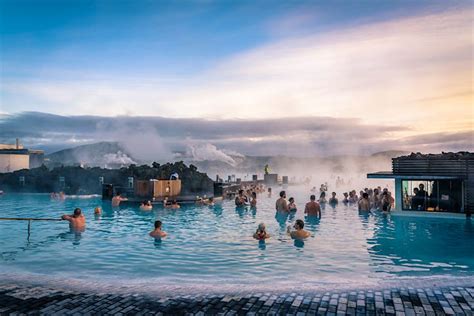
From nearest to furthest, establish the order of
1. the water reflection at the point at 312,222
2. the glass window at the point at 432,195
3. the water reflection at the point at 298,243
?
the water reflection at the point at 298,243
the water reflection at the point at 312,222
the glass window at the point at 432,195

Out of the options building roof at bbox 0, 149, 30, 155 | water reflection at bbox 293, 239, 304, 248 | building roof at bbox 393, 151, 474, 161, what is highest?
building roof at bbox 0, 149, 30, 155

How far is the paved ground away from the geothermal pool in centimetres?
63

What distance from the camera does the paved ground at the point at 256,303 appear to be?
580cm

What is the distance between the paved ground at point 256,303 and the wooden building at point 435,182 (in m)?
12.4

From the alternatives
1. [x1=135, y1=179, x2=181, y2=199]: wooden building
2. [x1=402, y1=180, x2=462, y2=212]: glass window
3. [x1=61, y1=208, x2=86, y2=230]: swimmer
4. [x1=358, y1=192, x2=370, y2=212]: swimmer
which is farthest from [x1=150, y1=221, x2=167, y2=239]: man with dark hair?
[x1=135, y1=179, x2=181, y2=199]: wooden building

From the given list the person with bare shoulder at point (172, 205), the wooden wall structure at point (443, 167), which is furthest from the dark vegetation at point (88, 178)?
the wooden wall structure at point (443, 167)

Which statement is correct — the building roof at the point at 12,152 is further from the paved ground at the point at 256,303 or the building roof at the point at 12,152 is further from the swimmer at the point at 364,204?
the paved ground at the point at 256,303

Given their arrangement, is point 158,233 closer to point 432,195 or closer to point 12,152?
point 432,195

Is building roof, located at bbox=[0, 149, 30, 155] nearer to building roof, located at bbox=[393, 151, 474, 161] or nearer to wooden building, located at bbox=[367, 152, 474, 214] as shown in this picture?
wooden building, located at bbox=[367, 152, 474, 214]

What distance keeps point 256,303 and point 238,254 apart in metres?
4.80

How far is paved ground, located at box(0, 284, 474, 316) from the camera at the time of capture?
5.80 m

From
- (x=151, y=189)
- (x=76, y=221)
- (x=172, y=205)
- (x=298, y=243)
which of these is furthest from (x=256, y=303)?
(x=151, y=189)

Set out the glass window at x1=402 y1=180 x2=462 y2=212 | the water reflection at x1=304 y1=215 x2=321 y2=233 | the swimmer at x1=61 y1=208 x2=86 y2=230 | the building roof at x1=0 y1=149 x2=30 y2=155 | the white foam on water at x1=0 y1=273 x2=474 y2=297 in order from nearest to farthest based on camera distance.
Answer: the white foam on water at x1=0 y1=273 x2=474 y2=297
the swimmer at x1=61 y1=208 x2=86 y2=230
the water reflection at x1=304 y1=215 x2=321 y2=233
the glass window at x1=402 y1=180 x2=462 y2=212
the building roof at x1=0 y1=149 x2=30 y2=155

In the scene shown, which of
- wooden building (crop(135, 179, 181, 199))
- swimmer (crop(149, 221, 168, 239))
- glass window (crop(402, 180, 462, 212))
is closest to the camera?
swimmer (crop(149, 221, 168, 239))
